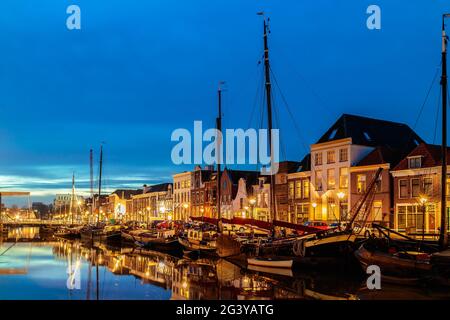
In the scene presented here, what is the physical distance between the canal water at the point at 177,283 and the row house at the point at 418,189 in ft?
55.9

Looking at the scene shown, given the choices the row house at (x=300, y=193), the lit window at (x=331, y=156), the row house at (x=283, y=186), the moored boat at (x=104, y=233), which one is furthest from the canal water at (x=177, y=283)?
the moored boat at (x=104, y=233)

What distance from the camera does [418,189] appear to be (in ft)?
181

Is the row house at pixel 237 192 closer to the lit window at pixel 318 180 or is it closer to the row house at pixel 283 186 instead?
the row house at pixel 283 186

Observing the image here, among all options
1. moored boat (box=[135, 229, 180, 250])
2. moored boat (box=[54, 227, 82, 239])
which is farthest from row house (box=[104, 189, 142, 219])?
moored boat (box=[135, 229, 180, 250])

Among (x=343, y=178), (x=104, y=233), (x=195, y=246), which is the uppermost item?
(x=343, y=178)

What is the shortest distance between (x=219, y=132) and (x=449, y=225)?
2462cm

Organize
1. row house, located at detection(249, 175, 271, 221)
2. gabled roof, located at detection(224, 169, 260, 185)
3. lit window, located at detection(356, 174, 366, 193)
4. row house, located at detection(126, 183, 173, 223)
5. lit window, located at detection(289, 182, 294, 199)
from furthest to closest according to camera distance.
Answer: row house, located at detection(126, 183, 173, 223)
gabled roof, located at detection(224, 169, 260, 185)
row house, located at detection(249, 175, 271, 221)
lit window, located at detection(289, 182, 294, 199)
lit window, located at detection(356, 174, 366, 193)

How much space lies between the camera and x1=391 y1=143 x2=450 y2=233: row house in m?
52.8

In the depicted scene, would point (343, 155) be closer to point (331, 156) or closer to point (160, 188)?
point (331, 156)

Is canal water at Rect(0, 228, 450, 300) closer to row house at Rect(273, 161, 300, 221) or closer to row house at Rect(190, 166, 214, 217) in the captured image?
row house at Rect(273, 161, 300, 221)

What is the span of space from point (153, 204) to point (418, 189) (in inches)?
3592

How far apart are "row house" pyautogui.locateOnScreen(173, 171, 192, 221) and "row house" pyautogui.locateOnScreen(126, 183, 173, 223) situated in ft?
14.6

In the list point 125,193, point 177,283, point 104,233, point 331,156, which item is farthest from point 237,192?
point 125,193

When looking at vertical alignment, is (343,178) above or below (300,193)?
above
